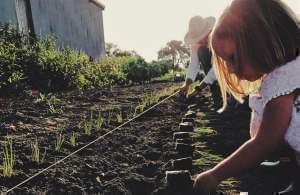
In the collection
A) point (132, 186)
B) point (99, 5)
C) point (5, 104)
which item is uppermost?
point (99, 5)

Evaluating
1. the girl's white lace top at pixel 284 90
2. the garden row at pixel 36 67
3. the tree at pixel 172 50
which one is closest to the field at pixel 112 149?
the girl's white lace top at pixel 284 90

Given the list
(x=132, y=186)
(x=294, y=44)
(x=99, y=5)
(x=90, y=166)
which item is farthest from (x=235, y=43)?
(x=99, y=5)

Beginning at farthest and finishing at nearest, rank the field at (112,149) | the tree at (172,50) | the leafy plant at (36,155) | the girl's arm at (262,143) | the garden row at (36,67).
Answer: the tree at (172,50), the garden row at (36,67), the leafy plant at (36,155), the field at (112,149), the girl's arm at (262,143)

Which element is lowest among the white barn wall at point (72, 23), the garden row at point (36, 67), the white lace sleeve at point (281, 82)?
the white lace sleeve at point (281, 82)

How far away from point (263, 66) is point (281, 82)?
88 millimetres

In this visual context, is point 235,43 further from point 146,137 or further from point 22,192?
point 146,137

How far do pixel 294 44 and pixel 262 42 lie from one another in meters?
0.15

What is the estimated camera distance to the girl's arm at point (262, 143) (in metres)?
1.83

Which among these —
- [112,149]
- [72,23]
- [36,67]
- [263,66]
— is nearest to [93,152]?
[112,149]

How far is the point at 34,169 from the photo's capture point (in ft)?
12.5

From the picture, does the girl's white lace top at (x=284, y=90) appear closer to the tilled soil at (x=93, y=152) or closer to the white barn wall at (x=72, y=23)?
the tilled soil at (x=93, y=152)

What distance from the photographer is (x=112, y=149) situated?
14.6 ft

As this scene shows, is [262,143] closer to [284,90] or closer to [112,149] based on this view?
[284,90]

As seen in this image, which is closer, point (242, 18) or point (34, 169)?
point (242, 18)
